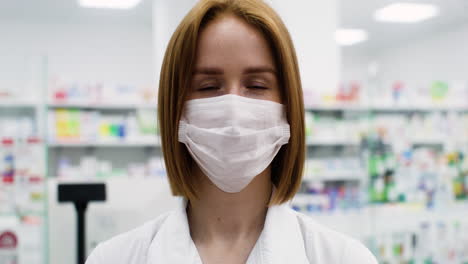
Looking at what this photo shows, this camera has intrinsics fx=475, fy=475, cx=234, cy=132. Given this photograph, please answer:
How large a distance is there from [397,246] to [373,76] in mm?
1199

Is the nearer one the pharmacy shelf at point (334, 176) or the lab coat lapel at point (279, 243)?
the lab coat lapel at point (279, 243)

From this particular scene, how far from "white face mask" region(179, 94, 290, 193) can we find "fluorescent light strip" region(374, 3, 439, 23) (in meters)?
8.32

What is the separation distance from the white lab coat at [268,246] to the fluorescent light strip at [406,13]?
836cm

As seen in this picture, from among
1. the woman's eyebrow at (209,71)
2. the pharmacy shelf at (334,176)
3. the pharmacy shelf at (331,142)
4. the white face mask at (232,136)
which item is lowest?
the pharmacy shelf at (334,176)

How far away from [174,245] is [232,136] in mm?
262

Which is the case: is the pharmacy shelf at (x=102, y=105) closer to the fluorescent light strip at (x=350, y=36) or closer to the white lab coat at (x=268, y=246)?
the white lab coat at (x=268, y=246)

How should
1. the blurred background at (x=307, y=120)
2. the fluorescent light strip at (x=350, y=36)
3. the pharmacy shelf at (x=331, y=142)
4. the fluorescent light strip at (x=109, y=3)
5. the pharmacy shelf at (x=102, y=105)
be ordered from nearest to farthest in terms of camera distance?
the blurred background at (x=307, y=120)
the pharmacy shelf at (x=102, y=105)
the pharmacy shelf at (x=331, y=142)
the fluorescent light strip at (x=109, y=3)
the fluorescent light strip at (x=350, y=36)

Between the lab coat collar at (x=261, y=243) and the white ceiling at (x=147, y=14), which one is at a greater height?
the white ceiling at (x=147, y=14)

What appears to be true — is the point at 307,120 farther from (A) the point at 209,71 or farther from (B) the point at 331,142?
(A) the point at 209,71

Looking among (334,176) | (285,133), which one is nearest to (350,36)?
(334,176)

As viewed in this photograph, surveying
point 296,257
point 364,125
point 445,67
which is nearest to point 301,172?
point 296,257

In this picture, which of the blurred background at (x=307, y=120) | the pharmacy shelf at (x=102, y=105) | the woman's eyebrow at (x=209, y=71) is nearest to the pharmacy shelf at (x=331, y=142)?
the blurred background at (x=307, y=120)

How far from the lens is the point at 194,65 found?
3.21 ft

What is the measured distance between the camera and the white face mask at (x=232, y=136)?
101 cm
